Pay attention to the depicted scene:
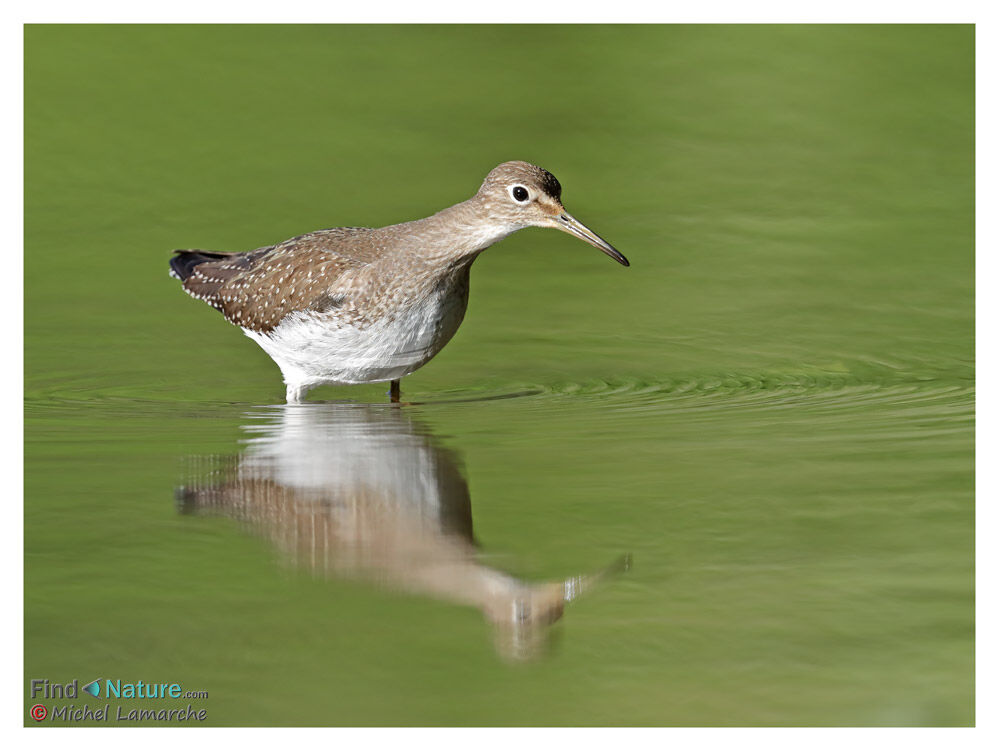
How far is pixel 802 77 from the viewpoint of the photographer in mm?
19250

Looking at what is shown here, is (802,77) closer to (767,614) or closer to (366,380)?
(366,380)

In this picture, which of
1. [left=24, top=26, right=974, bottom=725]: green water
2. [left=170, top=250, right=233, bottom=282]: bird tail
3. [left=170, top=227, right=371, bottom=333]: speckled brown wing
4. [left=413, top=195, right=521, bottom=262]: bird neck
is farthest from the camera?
[left=170, top=250, right=233, bottom=282]: bird tail

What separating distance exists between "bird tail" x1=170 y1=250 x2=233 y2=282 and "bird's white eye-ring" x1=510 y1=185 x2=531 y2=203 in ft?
10.6

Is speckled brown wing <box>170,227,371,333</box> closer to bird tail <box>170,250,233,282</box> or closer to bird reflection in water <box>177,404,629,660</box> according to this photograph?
bird tail <box>170,250,233,282</box>

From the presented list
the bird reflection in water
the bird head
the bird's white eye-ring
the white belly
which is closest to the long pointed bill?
the bird head

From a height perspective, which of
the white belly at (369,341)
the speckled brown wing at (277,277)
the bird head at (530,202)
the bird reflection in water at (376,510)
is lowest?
the bird reflection in water at (376,510)

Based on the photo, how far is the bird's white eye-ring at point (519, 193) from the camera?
10977 mm

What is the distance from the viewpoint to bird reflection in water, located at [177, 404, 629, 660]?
7.16 m

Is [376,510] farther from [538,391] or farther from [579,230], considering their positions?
[538,391]

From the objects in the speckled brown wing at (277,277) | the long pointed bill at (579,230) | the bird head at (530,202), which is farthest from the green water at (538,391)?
the bird head at (530,202)

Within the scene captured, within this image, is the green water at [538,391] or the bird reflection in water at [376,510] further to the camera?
the bird reflection in water at [376,510]

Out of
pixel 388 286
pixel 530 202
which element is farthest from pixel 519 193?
pixel 388 286

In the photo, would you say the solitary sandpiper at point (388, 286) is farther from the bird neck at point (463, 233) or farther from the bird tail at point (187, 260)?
the bird tail at point (187, 260)

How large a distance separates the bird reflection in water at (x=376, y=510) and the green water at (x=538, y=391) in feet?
0.13
